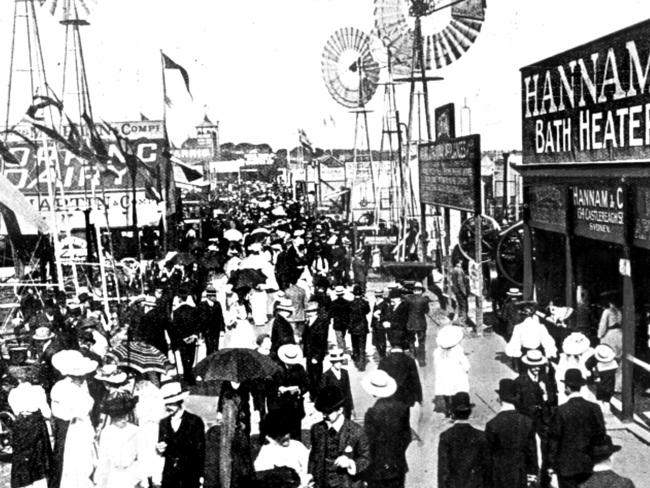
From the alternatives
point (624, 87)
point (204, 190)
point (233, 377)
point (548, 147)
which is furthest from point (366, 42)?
point (204, 190)

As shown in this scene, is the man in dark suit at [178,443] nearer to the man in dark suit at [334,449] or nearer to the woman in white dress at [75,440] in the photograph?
the woman in white dress at [75,440]

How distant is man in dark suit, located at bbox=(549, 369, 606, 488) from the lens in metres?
7.47

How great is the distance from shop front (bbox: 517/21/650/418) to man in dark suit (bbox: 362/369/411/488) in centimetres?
485

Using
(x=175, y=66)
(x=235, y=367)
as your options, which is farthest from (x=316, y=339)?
(x=175, y=66)

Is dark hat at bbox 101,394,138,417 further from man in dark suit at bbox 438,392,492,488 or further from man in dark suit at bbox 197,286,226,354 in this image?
man in dark suit at bbox 197,286,226,354

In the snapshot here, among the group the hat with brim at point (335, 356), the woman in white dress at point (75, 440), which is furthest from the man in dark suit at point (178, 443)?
the hat with brim at point (335, 356)

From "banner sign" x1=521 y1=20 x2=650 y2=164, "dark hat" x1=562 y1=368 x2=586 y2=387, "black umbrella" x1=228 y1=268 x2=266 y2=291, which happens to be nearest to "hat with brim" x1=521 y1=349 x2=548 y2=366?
"dark hat" x1=562 y1=368 x2=586 y2=387

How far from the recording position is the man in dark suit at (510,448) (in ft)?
23.4

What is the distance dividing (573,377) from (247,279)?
36.0ft

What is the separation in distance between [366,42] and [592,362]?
25720mm

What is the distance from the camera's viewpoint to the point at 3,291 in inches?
949

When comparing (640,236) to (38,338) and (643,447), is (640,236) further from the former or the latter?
(38,338)

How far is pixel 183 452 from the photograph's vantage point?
Answer: 7.61 meters

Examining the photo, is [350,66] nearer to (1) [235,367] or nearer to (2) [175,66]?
(2) [175,66]
